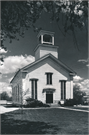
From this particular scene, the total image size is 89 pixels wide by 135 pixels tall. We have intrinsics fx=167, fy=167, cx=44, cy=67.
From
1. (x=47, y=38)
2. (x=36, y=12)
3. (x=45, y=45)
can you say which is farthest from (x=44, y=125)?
(x=47, y=38)

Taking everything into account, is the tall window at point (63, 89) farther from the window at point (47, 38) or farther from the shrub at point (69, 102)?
the window at point (47, 38)

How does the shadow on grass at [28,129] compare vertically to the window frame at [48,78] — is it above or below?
below

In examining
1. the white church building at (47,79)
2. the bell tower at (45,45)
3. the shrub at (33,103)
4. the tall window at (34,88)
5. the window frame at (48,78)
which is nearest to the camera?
the shrub at (33,103)

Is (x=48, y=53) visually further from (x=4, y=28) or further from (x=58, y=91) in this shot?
(x=4, y=28)

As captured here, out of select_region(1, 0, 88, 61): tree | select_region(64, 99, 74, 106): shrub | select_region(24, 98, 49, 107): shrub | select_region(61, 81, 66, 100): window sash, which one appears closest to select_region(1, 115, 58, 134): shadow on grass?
select_region(1, 0, 88, 61): tree

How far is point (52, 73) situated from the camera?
1293 inches

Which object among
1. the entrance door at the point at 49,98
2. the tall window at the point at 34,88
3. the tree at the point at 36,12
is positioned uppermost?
the tree at the point at 36,12

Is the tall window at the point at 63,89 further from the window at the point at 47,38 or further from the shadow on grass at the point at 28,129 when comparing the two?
the shadow on grass at the point at 28,129

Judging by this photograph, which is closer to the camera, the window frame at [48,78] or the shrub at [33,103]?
the shrub at [33,103]

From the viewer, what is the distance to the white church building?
30.9 m

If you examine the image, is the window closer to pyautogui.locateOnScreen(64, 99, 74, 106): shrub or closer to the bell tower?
the bell tower

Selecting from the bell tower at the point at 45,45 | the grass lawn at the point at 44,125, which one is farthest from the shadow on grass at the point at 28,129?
the bell tower at the point at 45,45

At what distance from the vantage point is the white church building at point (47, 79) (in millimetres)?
30897

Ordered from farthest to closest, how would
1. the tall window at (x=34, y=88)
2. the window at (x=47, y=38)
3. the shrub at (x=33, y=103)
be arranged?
the window at (x=47, y=38)
the tall window at (x=34, y=88)
the shrub at (x=33, y=103)
